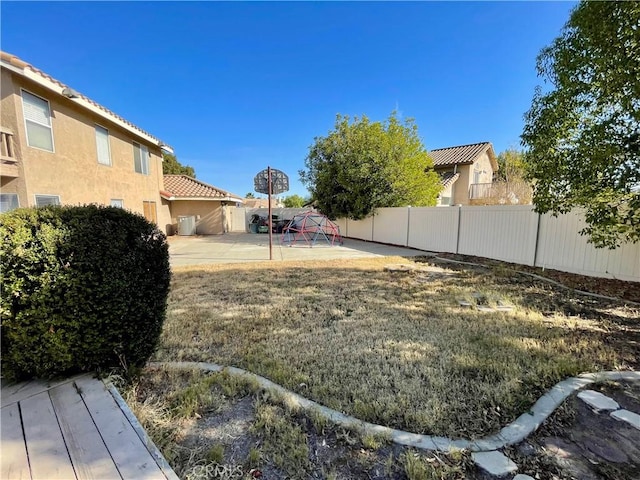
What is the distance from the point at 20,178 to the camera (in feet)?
24.9

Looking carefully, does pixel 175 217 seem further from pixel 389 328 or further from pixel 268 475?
pixel 268 475

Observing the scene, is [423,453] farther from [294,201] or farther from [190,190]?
[294,201]

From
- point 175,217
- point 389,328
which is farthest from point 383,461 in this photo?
point 175,217

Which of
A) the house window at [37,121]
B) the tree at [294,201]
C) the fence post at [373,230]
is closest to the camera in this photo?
the house window at [37,121]

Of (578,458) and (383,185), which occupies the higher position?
(383,185)

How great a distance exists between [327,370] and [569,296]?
18.6 ft

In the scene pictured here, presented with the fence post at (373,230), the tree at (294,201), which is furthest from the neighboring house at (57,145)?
the tree at (294,201)

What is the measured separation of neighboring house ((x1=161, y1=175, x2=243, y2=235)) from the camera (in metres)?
18.9

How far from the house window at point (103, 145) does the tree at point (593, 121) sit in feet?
44.4

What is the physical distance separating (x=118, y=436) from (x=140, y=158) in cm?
1500

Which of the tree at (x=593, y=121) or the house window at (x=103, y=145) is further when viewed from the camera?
the house window at (x=103, y=145)

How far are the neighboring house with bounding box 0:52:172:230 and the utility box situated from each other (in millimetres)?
5840

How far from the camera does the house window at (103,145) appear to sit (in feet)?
35.3

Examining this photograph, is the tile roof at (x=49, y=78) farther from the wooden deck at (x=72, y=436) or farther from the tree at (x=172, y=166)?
the tree at (x=172, y=166)
